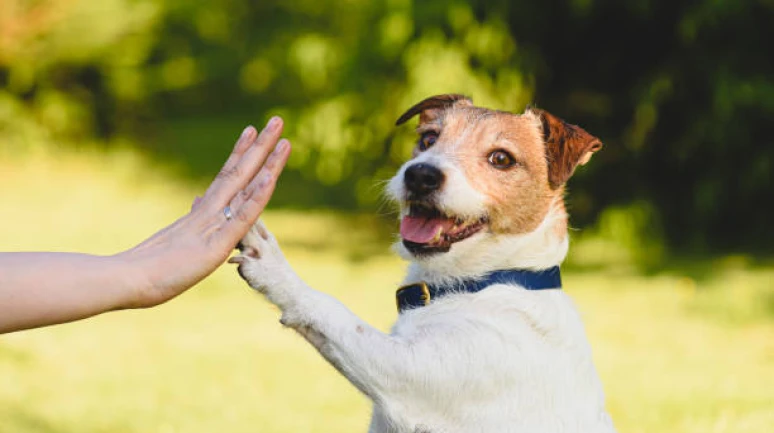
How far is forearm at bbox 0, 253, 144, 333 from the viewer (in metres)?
2.55

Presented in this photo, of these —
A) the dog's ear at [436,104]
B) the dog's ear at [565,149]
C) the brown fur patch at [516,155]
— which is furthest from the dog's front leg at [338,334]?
the dog's ear at [436,104]

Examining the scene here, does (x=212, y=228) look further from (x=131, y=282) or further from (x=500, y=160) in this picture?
(x=500, y=160)

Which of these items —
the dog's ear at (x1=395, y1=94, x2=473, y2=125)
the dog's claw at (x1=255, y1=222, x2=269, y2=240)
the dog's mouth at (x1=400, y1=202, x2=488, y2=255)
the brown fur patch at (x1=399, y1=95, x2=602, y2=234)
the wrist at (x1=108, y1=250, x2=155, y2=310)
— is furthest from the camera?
the dog's ear at (x1=395, y1=94, x2=473, y2=125)

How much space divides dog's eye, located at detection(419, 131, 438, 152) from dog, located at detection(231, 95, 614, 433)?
1cm

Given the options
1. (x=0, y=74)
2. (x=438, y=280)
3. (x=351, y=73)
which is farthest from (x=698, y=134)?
(x=0, y=74)

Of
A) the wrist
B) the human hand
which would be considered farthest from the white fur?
the wrist

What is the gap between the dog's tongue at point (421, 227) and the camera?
327 cm

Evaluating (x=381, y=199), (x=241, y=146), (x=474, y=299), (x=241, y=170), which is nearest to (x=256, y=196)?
(x=241, y=170)

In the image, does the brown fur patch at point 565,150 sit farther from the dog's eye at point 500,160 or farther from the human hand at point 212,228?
the human hand at point 212,228

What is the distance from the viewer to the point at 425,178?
3238 mm

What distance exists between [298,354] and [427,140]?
150 inches

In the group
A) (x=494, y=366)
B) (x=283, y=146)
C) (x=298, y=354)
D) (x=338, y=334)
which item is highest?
(x=283, y=146)

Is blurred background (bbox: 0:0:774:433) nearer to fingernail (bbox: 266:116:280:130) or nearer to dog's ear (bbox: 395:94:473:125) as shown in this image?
dog's ear (bbox: 395:94:473:125)

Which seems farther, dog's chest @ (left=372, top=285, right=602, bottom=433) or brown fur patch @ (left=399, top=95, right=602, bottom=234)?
brown fur patch @ (left=399, top=95, right=602, bottom=234)
